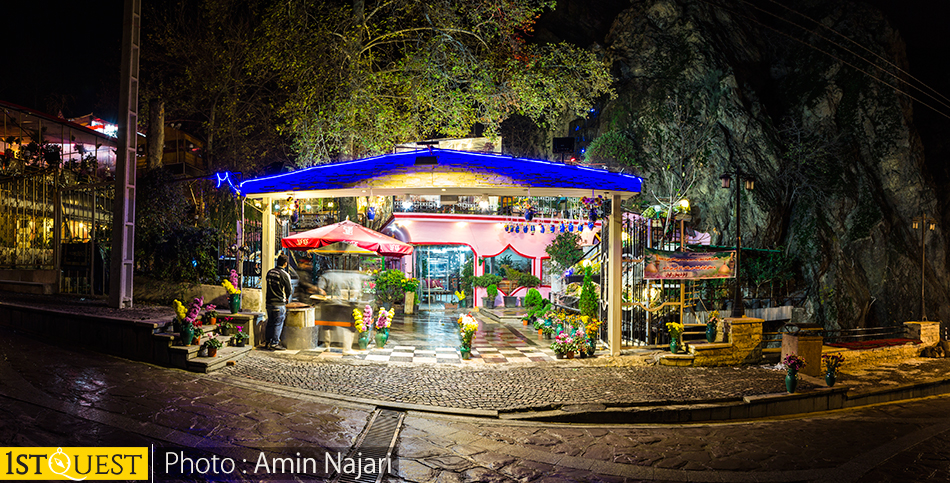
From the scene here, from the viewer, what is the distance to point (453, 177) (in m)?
9.59

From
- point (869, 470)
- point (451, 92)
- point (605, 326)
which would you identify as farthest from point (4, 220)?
point (869, 470)

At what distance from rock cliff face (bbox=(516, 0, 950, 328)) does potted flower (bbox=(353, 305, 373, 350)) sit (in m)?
19.8

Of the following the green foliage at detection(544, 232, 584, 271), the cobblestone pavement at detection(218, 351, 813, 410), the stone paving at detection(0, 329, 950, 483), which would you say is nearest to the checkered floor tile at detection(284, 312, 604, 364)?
the cobblestone pavement at detection(218, 351, 813, 410)

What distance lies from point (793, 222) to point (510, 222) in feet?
54.5

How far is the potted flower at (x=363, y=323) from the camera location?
10430 mm

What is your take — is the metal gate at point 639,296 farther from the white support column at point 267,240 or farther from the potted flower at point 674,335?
the white support column at point 267,240

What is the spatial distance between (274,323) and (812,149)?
2828 centimetres

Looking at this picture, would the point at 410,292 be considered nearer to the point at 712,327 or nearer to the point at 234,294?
the point at 234,294

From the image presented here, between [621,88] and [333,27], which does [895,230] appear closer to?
[621,88]

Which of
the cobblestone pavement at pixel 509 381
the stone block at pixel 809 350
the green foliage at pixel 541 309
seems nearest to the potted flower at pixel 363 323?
the cobblestone pavement at pixel 509 381

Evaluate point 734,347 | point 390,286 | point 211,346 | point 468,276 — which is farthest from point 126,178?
point 468,276

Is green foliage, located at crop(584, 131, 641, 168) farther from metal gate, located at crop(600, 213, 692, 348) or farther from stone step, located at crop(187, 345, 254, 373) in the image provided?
stone step, located at crop(187, 345, 254, 373)

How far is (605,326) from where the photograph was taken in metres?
11.5

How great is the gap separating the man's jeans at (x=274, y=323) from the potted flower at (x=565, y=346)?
568 centimetres
